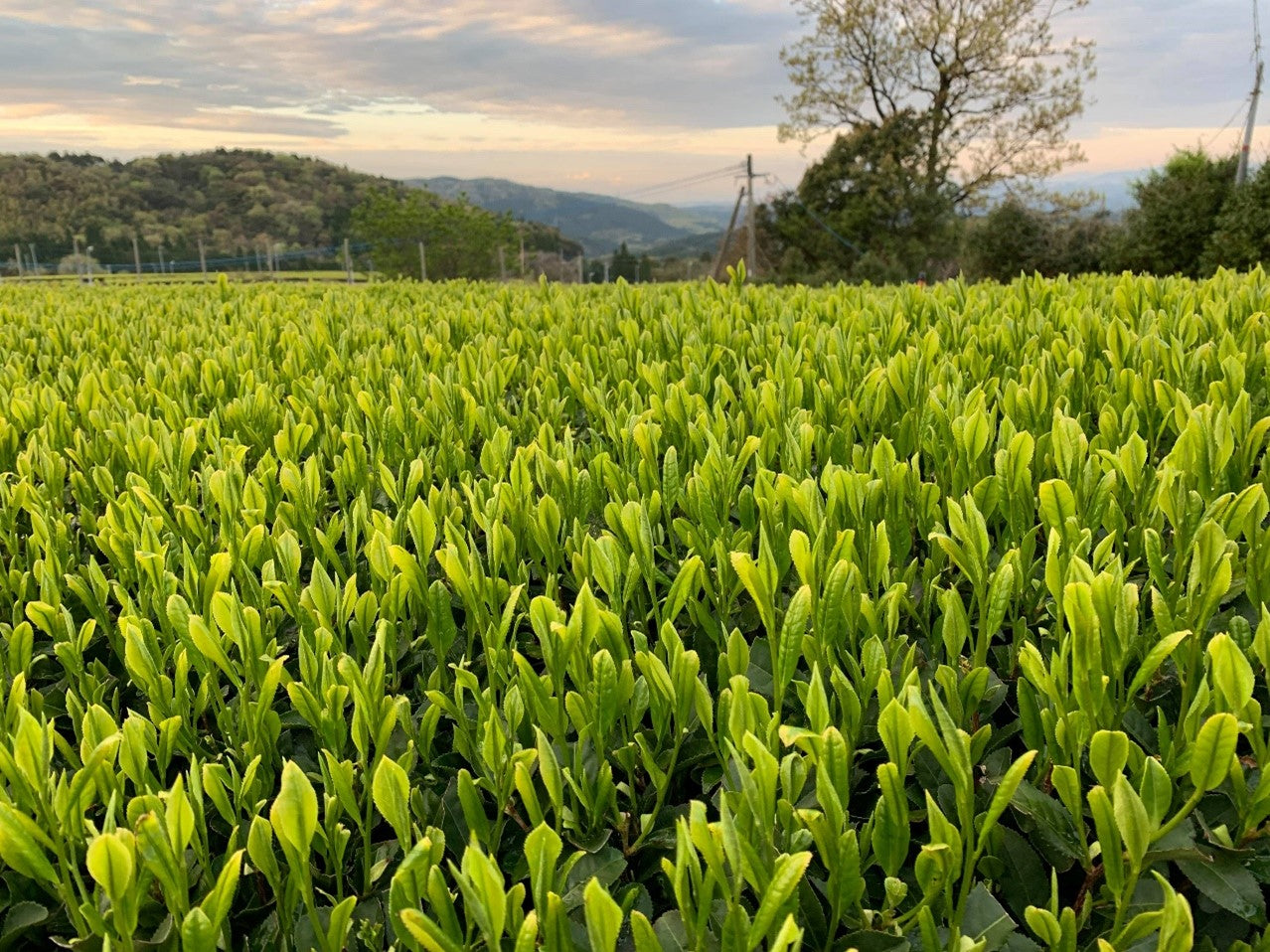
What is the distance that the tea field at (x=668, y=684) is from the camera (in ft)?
3.21

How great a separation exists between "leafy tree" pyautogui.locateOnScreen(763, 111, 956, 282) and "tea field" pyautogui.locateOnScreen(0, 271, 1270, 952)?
132 feet

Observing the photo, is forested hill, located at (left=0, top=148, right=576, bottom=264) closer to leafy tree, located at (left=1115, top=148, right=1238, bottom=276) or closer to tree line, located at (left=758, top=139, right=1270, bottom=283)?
tree line, located at (left=758, top=139, right=1270, bottom=283)

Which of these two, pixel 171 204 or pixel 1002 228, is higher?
pixel 171 204

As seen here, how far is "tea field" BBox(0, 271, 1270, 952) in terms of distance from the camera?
3.21 feet

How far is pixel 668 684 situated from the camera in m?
1.16

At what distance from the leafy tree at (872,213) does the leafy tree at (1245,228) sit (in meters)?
16.2

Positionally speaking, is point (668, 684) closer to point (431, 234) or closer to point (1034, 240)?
point (1034, 240)

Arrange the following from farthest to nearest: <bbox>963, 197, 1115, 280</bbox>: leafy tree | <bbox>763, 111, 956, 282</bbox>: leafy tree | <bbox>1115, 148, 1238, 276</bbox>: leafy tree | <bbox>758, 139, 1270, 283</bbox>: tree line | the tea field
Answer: <bbox>763, 111, 956, 282</bbox>: leafy tree, <bbox>963, 197, 1115, 280</bbox>: leafy tree, <bbox>1115, 148, 1238, 276</bbox>: leafy tree, <bbox>758, 139, 1270, 283</bbox>: tree line, the tea field

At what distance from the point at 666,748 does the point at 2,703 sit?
3.28 ft

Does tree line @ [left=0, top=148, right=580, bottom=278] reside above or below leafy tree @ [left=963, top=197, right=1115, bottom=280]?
above

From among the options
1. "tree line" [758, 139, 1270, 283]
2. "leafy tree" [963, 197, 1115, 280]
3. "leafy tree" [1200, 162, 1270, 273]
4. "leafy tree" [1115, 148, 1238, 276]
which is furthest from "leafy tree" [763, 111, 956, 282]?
"leafy tree" [1200, 162, 1270, 273]

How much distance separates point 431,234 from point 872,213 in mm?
43589

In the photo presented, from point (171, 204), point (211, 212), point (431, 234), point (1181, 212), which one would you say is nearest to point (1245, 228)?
point (1181, 212)

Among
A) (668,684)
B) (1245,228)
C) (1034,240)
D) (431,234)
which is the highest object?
(431,234)
